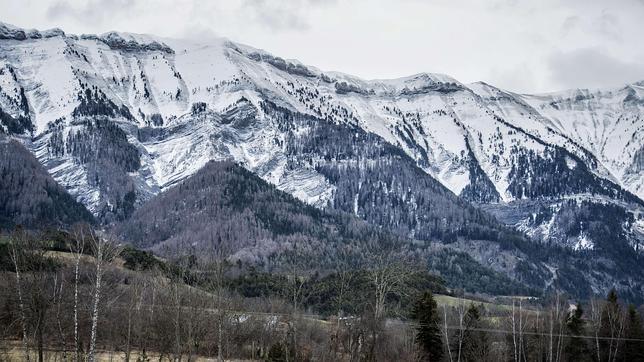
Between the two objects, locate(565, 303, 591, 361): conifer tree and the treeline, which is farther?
locate(565, 303, 591, 361): conifer tree

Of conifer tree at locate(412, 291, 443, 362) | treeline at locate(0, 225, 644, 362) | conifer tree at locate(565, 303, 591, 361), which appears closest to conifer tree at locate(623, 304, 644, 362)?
treeline at locate(0, 225, 644, 362)


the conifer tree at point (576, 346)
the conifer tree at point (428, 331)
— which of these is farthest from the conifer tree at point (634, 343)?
the conifer tree at point (428, 331)

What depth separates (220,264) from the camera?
314 feet

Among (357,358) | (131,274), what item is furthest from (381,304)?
(131,274)

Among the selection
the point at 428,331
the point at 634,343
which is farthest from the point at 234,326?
the point at 634,343

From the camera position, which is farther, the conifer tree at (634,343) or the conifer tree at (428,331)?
the conifer tree at (634,343)

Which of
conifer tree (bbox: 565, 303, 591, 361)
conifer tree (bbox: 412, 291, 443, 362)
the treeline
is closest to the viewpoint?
the treeline

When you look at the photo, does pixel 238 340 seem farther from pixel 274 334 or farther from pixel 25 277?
pixel 25 277

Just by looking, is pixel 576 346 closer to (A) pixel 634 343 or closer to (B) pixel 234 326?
(A) pixel 634 343

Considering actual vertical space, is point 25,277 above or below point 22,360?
above

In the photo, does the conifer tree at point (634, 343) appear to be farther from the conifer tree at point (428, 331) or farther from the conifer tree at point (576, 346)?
the conifer tree at point (428, 331)

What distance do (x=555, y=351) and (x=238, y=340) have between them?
46.2 metres

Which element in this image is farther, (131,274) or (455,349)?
(131,274)

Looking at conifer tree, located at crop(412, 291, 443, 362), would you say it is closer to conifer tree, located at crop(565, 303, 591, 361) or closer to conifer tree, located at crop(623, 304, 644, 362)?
conifer tree, located at crop(565, 303, 591, 361)
